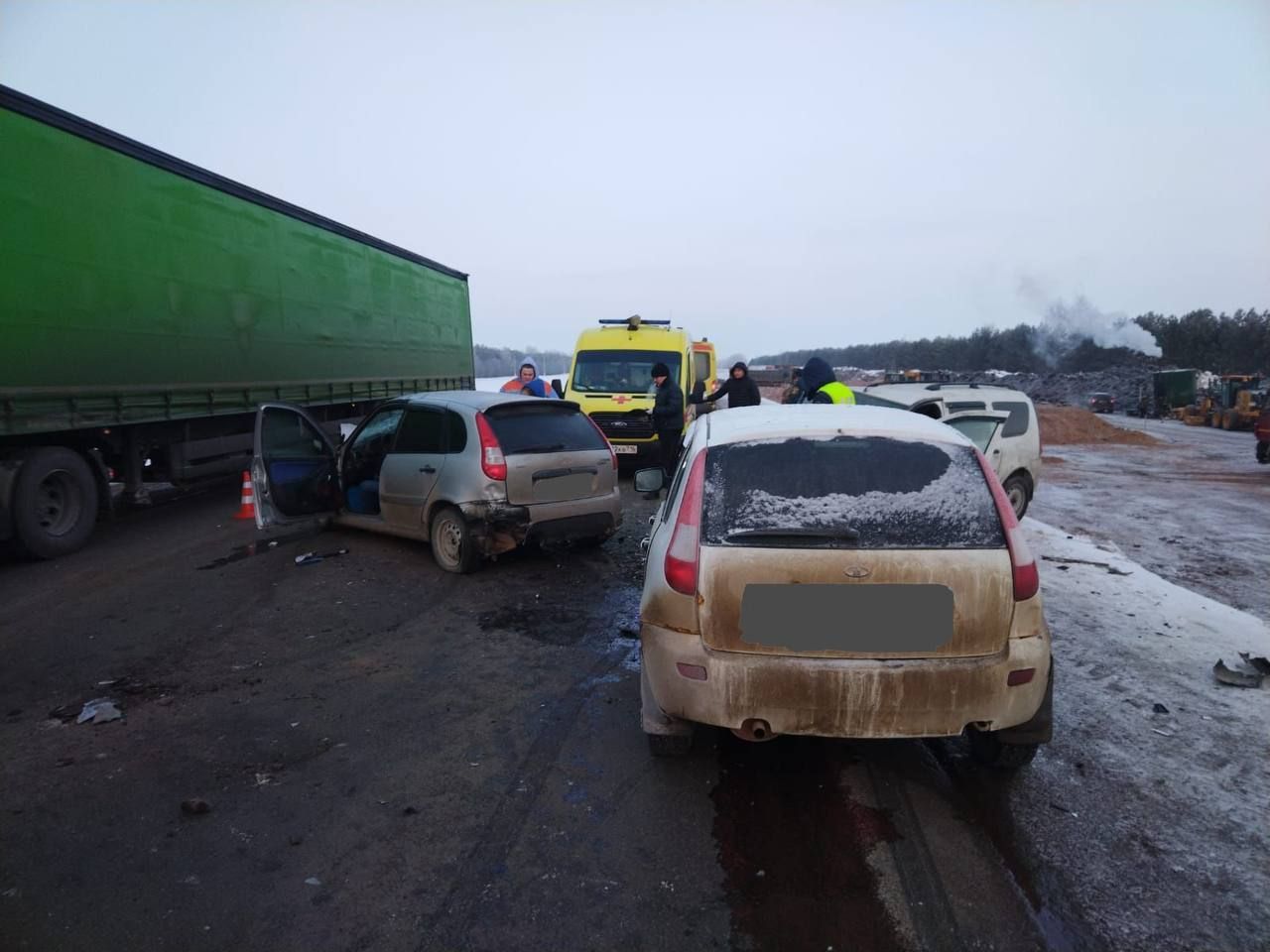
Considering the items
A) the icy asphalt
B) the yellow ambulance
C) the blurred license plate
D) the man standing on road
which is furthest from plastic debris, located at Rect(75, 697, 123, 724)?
the yellow ambulance

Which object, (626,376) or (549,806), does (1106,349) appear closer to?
(626,376)

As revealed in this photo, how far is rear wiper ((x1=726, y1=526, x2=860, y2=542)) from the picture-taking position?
9.34 feet

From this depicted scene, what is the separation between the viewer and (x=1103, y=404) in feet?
124

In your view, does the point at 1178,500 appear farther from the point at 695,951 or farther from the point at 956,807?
the point at 695,951

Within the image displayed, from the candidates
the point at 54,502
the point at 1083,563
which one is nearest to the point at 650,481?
the point at 1083,563

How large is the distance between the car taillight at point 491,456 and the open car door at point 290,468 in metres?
2.10

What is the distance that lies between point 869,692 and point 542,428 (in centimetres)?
449

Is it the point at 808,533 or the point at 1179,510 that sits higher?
the point at 808,533

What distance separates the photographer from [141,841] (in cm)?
283

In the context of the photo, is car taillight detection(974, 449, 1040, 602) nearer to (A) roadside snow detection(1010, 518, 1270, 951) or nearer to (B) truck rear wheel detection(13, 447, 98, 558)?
(A) roadside snow detection(1010, 518, 1270, 951)

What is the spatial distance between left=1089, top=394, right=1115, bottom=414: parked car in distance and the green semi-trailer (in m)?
37.7

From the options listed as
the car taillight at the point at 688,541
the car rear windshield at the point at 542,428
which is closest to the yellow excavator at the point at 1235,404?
the car rear windshield at the point at 542,428

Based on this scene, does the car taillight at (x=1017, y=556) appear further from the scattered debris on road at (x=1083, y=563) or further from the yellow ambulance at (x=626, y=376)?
the yellow ambulance at (x=626, y=376)

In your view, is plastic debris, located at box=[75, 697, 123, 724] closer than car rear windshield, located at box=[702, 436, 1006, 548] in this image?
No
